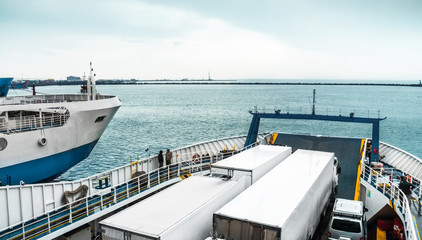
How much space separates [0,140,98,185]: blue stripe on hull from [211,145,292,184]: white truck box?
42.8 feet

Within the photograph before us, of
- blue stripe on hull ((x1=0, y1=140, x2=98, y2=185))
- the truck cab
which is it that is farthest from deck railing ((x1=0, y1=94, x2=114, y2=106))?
the truck cab

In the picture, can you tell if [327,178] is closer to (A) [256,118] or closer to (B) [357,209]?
(B) [357,209]

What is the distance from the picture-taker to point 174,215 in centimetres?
793

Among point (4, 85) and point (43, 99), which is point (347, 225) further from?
point (4, 85)

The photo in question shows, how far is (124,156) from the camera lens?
41.4m

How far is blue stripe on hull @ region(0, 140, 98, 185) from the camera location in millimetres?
18031

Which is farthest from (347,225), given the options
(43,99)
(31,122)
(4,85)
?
(4,85)

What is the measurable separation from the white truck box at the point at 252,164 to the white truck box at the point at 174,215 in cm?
107

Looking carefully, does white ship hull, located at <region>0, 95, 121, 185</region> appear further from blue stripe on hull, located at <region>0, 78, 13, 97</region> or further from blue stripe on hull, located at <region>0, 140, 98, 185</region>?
blue stripe on hull, located at <region>0, 78, 13, 97</region>

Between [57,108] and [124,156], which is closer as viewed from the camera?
[57,108]

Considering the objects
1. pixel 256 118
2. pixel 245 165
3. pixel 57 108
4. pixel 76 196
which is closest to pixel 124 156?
pixel 57 108

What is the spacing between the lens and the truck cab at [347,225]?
10.5 meters

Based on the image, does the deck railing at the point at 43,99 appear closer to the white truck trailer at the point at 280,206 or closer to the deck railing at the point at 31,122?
the deck railing at the point at 31,122

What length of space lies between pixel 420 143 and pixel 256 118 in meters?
45.5
